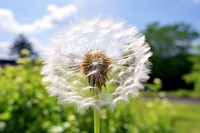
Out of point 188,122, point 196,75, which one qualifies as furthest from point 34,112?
point 196,75

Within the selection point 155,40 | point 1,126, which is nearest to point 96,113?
point 1,126

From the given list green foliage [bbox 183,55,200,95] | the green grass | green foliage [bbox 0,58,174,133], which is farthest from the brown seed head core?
green foliage [bbox 183,55,200,95]

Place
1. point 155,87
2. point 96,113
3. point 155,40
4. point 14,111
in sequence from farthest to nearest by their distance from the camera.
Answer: point 155,40
point 155,87
point 14,111
point 96,113

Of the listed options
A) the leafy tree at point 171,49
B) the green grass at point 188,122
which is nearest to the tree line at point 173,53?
the leafy tree at point 171,49

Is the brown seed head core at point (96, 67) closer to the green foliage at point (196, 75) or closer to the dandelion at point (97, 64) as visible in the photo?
the dandelion at point (97, 64)

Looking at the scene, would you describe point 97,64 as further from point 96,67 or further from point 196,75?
point 196,75

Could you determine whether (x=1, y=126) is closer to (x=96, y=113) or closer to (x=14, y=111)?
(x=14, y=111)
